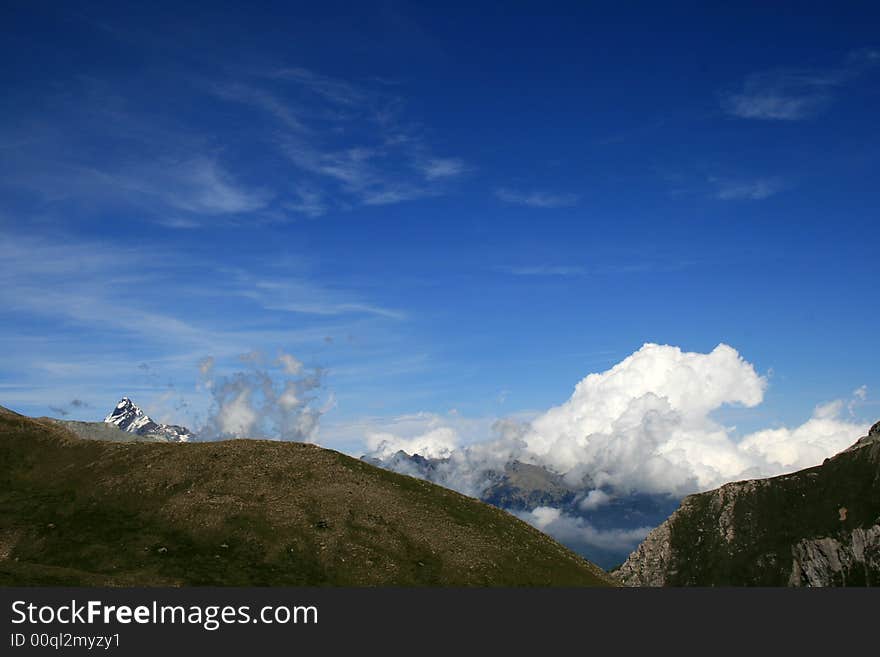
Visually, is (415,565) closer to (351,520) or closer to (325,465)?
(351,520)

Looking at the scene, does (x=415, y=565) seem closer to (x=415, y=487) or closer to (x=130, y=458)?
(x=415, y=487)

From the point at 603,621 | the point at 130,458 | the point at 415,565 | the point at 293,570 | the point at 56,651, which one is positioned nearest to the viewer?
the point at 56,651

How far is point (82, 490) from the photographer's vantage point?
95.1 metres

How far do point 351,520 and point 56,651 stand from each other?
4892 centimetres

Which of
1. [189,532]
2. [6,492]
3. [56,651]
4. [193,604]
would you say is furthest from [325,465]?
[56,651]

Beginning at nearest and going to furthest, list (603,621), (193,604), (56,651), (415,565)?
(56,651)
(193,604)
(603,621)
(415,565)

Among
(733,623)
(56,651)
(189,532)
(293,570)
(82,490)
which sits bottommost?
(733,623)

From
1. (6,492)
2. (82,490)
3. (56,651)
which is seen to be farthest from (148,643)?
(6,492)

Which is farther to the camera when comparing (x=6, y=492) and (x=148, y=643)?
(x=6, y=492)

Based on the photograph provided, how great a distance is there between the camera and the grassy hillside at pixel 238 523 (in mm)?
80125

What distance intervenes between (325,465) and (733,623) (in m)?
64.7

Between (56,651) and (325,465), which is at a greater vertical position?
(325,465)

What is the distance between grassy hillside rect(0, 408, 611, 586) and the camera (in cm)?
8012

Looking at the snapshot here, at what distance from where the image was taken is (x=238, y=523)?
88.6 meters
